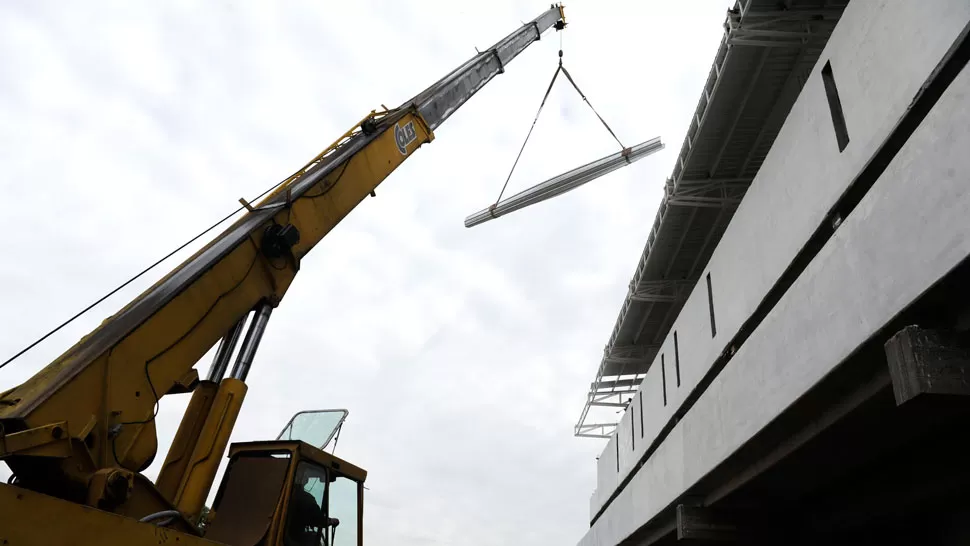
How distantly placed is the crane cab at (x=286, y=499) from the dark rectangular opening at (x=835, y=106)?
5.76 m

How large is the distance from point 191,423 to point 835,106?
22.5ft

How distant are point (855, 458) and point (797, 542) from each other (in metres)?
3.85

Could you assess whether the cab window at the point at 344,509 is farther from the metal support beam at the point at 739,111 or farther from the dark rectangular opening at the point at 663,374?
the metal support beam at the point at 739,111

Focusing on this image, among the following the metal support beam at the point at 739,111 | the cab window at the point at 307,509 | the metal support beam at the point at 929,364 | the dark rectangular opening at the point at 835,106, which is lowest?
the cab window at the point at 307,509

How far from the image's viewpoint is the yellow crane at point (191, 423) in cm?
439

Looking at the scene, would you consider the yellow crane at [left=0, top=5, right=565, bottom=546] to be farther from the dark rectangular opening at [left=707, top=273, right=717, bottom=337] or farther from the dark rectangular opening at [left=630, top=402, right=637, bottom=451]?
the dark rectangular opening at [left=630, top=402, right=637, bottom=451]

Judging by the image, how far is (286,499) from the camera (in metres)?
6.17

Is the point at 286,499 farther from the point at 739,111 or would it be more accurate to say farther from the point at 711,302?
the point at 739,111

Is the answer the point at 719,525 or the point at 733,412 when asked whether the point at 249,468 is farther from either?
the point at 719,525

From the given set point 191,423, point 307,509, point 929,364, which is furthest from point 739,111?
point 191,423

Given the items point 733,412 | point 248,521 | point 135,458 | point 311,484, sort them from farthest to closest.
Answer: point 733,412
point 311,484
point 248,521
point 135,458

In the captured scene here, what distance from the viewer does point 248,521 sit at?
244 inches

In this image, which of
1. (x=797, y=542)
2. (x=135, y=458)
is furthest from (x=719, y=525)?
(x=135, y=458)

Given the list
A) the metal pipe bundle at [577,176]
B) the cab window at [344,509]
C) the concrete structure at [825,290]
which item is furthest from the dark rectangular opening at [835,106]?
the metal pipe bundle at [577,176]
